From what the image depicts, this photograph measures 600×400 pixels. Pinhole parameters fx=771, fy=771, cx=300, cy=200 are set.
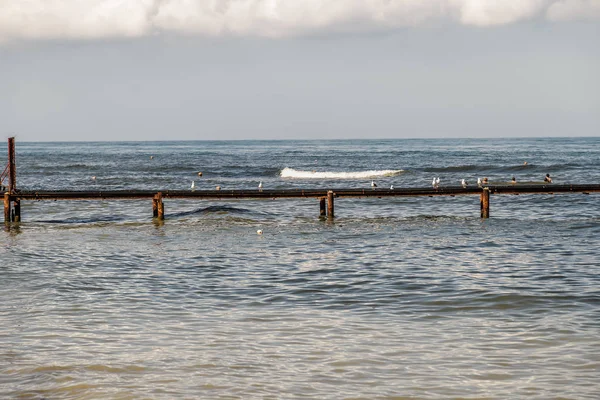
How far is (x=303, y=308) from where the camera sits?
1570cm

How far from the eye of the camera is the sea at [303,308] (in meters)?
11.3

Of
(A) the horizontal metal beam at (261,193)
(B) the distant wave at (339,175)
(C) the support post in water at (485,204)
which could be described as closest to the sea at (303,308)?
(C) the support post in water at (485,204)

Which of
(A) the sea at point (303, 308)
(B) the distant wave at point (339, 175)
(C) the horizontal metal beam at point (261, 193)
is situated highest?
(B) the distant wave at point (339, 175)

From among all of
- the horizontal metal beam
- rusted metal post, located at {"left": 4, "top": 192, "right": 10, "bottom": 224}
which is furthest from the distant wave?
rusted metal post, located at {"left": 4, "top": 192, "right": 10, "bottom": 224}

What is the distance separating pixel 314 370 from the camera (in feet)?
38.6

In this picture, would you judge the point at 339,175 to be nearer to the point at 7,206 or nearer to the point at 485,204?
the point at 485,204

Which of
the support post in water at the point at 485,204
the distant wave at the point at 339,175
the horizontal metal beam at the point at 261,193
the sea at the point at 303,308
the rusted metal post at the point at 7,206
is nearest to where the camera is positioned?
the sea at the point at 303,308

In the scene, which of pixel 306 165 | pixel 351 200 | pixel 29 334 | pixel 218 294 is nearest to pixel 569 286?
pixel 218 294

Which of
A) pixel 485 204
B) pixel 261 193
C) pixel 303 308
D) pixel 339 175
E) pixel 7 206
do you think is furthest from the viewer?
pixel 339 175

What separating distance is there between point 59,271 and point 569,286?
1273 centimetres

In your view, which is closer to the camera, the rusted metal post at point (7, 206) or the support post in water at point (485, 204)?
the rusted metal post at point (7, 206)

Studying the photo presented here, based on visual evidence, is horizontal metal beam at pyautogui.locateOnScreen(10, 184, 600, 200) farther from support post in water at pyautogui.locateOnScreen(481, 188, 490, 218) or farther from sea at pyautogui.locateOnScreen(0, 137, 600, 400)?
sea at pyautogui.locateOnScreen(0, 137, 600, 400)

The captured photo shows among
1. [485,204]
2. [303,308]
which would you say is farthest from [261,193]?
[303,308]

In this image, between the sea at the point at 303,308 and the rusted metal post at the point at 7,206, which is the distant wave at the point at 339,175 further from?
the rusted metal post at the point at 7,206
